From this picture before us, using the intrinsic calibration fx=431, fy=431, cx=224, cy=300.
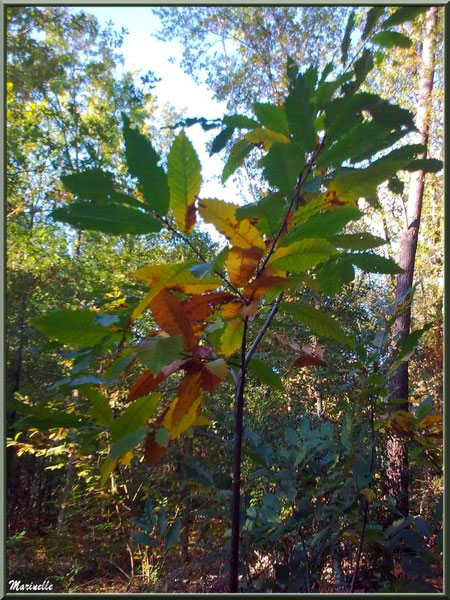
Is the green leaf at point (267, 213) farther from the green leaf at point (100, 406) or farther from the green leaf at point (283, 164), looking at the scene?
the green leaf at point (100, 406)

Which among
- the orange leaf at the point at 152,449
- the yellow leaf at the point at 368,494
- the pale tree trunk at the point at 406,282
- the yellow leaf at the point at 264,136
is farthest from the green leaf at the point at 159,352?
the pale tree trunk at the point at 406,282

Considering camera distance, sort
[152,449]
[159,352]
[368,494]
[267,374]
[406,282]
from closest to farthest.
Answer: [159,352]
[152,449]
[267,374]
[368,494]
[406,282]

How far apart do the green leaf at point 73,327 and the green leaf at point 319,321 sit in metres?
0.17

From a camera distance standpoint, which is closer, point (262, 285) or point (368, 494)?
point (262, 285)

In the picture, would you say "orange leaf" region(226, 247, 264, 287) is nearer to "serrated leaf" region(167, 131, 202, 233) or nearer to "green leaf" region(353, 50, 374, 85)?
"serrated leaf" region(167, 131, 202, 233)

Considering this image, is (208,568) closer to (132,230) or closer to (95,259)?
(132,230)

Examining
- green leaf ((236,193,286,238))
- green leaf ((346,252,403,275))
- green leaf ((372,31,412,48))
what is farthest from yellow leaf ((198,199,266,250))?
green leaf ((372,31,412,48))

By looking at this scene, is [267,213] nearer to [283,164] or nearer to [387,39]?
[283,164]

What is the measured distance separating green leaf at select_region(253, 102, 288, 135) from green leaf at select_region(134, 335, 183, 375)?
9.3 inches

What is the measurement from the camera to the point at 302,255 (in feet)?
1.02

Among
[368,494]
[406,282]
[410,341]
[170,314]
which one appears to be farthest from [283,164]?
[406,282]

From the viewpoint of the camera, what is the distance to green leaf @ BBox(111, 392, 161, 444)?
1.00ft

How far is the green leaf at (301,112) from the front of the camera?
334 millimetres

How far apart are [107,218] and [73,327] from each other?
84 millimetres
